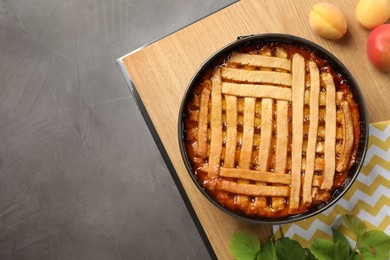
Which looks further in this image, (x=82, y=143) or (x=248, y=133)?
(x=82, y=143)

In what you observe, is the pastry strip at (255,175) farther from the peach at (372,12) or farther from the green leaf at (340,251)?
the peach at (372,12)

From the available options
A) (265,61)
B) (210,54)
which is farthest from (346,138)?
(210,54)

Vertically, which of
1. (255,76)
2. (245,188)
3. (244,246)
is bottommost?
(244,246)

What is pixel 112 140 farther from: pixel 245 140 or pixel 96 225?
pixel 245 140

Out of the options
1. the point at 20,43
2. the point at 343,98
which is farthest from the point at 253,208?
the point at 20,43

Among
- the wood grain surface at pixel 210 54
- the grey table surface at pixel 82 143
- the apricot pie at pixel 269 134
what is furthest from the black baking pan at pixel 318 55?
the grey table surface at pixel 82 143

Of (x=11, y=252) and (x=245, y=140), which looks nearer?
(x=245, y=140)

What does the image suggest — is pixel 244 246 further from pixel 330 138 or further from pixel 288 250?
pixel 330 138
